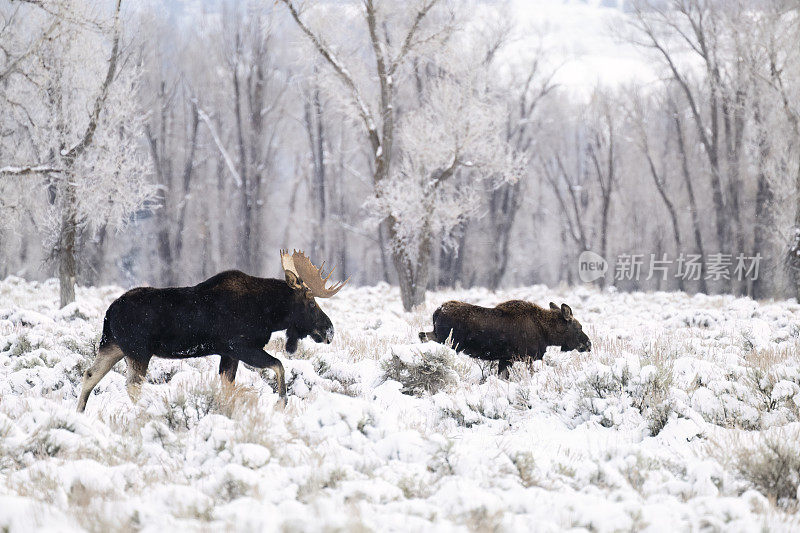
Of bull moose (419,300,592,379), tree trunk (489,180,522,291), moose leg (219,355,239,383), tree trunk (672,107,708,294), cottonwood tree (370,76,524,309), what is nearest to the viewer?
moose leg (219,355,239,383)

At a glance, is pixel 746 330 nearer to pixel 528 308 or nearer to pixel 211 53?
pixel 528 308

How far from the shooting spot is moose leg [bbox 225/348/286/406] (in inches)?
236

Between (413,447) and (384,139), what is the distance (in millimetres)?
15672

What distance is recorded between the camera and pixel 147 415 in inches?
204

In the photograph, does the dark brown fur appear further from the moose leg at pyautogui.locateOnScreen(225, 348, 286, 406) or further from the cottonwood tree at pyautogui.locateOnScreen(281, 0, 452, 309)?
the cottonwood tree at pyautogui.locateOnScreen(281, 0, 452, 309)

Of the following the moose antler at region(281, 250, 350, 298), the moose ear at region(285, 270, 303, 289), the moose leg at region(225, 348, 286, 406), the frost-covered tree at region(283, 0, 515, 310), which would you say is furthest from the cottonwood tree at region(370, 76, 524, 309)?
the moose leg at region(225, 348, 286, 406)

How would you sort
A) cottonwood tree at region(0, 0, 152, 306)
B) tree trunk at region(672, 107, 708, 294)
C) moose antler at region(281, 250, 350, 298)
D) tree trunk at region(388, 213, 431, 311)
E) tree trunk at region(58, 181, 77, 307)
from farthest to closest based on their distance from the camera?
tree trunk at region(672, 107, 708, 294) → tree trunk at region(388, 213, 431, 311) → tree trunk at region(58, 181, 77, 307) → cottonwood tree at region(0, 0, 152, 306) → moose antler at region(281, 250, 350, 298)

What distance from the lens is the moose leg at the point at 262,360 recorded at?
599 centimetres

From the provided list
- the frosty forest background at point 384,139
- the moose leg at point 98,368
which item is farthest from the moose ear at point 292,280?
the frosty forest background at point 384,139

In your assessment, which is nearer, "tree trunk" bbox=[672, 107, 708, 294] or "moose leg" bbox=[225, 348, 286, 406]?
"moose leg" bbox=[225, 348, 286, 406]

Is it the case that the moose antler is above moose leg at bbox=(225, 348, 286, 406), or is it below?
above

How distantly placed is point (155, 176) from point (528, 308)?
29014 mm

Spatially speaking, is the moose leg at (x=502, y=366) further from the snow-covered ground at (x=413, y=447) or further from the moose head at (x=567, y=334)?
the moose head at (x=567, y=334)

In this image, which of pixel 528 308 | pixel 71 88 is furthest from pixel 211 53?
pixel 528 308
